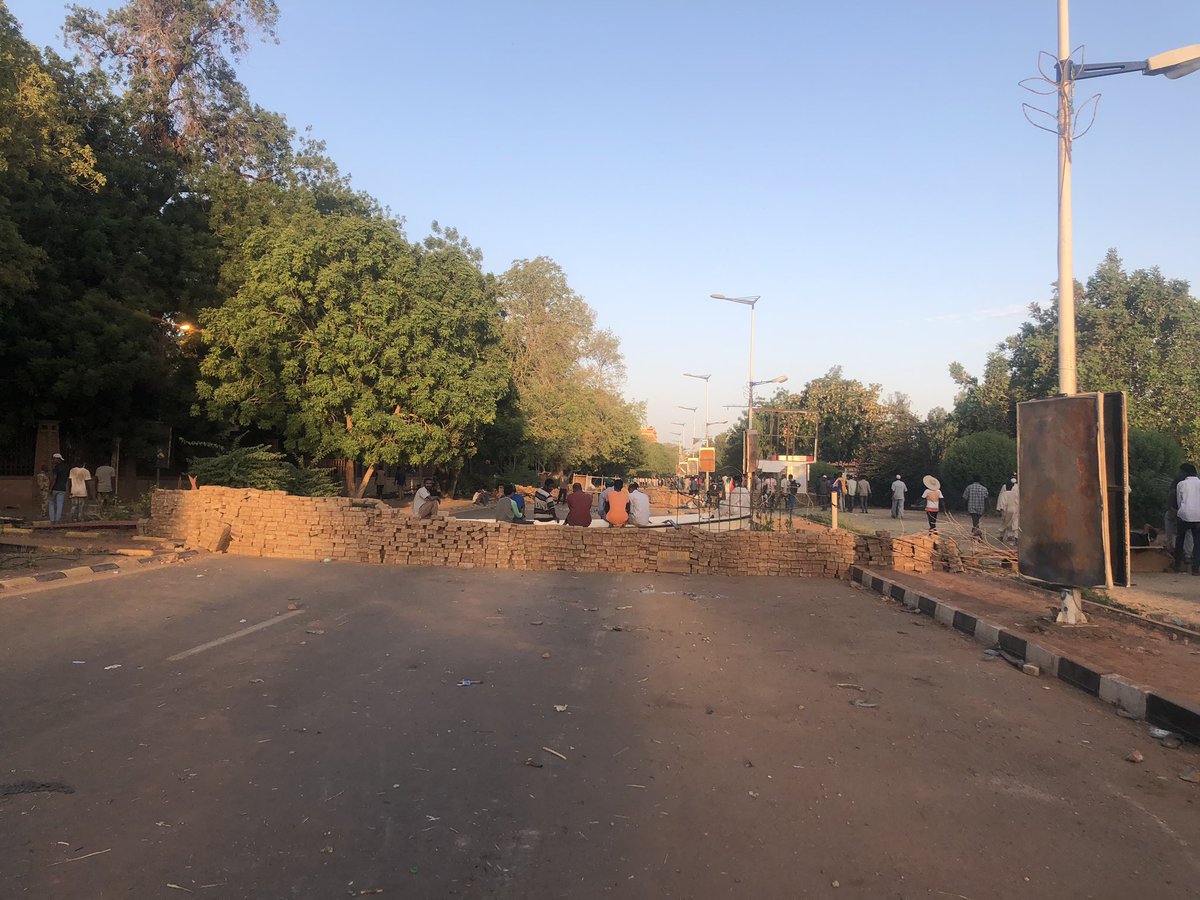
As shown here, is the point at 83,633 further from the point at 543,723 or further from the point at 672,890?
the point at 672,890

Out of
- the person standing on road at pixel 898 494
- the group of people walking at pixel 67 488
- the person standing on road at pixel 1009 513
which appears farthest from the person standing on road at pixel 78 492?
the person standing on road at pixel 898 494

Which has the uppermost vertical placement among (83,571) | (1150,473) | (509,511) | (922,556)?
(1150,473)

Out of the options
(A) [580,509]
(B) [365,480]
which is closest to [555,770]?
(A) [580,509]

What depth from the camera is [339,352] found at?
26109mm

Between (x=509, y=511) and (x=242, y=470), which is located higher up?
(x=242, y=470)

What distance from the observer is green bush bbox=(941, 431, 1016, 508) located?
1281 inches

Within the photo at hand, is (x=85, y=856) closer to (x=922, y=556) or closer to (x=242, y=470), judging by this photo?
(x=922, y=556)

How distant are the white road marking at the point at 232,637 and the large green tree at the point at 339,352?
1781 cm

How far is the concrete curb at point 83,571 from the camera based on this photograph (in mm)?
10666

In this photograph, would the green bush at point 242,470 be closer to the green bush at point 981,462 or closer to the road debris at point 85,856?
the road debris at point 85,856

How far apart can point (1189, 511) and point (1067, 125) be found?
7392mm

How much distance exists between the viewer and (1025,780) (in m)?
4.71

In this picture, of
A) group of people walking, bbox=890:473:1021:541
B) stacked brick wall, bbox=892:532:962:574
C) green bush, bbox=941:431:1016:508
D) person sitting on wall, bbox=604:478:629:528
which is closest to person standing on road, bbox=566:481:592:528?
person sitting on wall, bbox=604:478:629:528

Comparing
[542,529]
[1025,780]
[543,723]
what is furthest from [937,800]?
[542,529]
